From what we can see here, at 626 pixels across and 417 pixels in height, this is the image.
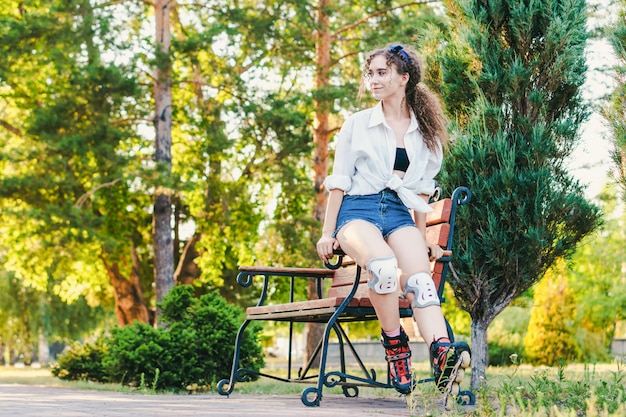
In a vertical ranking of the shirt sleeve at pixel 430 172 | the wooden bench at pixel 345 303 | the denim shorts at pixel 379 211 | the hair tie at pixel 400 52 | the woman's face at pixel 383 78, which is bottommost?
Result: the wooden bench at pixel 345 303

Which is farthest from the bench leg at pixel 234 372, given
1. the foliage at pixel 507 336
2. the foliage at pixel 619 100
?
the foliage at pixel 507 336

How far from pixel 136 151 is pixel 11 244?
4024 millimetres

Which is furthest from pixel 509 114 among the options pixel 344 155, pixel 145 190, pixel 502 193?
pixel 145 190

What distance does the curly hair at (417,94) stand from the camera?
4.96 m

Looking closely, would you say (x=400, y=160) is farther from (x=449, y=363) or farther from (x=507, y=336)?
(x=507, y=336)

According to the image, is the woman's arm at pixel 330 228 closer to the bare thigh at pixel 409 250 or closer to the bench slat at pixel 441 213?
the bare thigh at pixel 409 250

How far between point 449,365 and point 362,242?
0.87 meters

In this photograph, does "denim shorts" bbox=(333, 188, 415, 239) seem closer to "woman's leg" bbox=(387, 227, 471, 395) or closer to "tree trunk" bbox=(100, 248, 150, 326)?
"woman's leg" bbox=(387, 227, 471, 395)

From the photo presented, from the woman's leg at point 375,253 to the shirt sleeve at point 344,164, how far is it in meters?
0.30

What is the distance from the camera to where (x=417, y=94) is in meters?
5.07

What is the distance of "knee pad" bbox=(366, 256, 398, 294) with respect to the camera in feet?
14.2

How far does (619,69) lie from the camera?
6.24m

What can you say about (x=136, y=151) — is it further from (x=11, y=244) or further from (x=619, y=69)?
(x=619, y=69)

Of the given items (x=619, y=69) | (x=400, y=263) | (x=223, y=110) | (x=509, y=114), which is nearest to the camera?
(x=400, y=263)
